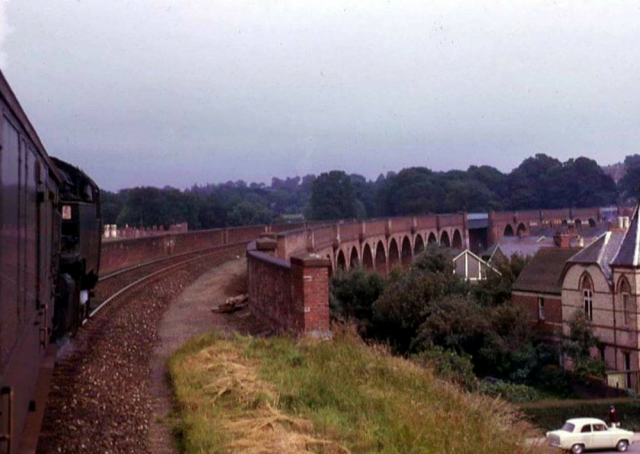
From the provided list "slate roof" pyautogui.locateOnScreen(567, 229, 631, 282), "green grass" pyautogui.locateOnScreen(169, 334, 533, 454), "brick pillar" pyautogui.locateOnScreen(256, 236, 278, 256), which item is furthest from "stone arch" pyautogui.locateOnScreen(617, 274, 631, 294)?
"green grass" pyautogui.locateOnScreen(169, 334, 533, 454)

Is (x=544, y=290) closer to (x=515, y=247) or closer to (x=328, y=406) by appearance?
(x=515, y=247)

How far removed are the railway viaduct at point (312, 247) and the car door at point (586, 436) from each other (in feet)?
25.1

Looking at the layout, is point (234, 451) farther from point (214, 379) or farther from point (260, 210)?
point (260, 210)

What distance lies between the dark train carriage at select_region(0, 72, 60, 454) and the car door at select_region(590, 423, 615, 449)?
54.7 feet

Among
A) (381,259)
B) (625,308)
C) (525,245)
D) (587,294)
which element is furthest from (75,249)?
(525,245)

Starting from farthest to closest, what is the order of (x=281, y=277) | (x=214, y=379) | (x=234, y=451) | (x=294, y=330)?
(x=281, y=277) → (x=294, y=330) → (x=214, y=379) → (x=234, y=451)

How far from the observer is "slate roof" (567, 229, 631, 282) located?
28.8 meters

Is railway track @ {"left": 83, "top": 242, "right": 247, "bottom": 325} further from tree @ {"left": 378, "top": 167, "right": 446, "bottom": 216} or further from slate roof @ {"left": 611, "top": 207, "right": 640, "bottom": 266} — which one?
tree @ {"left": 378, "top": 167, "right": 446, "bottom": 216}

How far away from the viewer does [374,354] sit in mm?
8977

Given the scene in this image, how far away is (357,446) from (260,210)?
235ft

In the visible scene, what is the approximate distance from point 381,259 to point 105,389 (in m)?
42.6

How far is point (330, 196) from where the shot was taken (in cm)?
8806

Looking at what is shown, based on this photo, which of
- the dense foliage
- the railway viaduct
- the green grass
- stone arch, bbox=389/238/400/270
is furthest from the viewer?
stone arch, bbox=389/238/400/270

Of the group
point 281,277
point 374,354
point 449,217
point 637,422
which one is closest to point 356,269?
point 637,422
